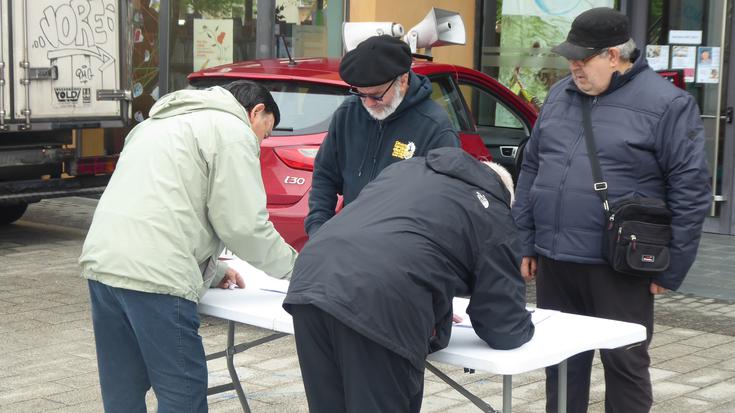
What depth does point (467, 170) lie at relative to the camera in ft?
10.8

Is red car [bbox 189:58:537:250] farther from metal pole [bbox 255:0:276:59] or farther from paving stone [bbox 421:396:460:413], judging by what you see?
metal pole [bbox 255:0:276:59]

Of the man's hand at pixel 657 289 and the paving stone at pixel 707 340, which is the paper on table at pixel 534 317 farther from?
the paving stone at pixel 707 340

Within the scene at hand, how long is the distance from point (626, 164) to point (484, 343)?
1008mm

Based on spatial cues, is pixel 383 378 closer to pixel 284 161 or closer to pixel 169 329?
pixel 169 329

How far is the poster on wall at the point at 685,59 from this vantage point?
1072cm

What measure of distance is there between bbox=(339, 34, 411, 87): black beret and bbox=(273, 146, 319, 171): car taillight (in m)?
2.39

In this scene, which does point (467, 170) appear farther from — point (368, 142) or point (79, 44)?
point (79, 44)

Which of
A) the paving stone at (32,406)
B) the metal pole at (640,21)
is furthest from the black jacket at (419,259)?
the metal pole at (640,21)

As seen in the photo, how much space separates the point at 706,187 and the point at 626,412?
2.89 ft

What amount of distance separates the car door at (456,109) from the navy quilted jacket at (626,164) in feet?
10.2

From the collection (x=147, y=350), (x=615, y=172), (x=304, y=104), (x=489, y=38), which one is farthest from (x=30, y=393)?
(x=489, y=38)

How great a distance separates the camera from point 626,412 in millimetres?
4301

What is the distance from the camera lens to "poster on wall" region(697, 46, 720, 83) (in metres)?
10.6

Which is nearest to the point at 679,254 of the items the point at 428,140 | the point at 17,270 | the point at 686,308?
the point at 428,140
